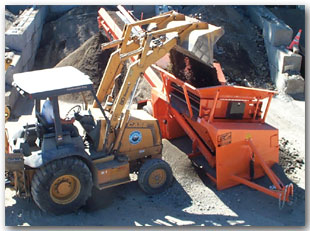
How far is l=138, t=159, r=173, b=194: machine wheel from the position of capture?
6.48 meters

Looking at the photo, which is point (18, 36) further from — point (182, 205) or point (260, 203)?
point (260, 203)

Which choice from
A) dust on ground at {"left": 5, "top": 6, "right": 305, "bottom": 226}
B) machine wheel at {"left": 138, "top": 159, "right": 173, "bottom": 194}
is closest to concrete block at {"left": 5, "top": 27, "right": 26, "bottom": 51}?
dust on ground at {"left": 5, "top": 6, "right": 305, "bottom": 226}

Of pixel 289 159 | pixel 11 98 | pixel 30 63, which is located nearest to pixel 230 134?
pixel 289 159

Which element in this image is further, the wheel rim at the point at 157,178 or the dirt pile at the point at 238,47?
the dirt pile at the point at 238,47

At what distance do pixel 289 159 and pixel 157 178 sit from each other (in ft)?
8.90

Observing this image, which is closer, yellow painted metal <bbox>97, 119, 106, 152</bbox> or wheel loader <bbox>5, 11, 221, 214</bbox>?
wheel loader <bbox>5, 11, 221, 214</bbox>

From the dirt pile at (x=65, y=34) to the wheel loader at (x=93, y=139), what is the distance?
6.66m

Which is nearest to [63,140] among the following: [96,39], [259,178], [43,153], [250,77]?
[43,153]

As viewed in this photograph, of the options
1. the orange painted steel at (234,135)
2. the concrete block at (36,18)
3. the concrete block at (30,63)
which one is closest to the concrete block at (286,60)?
the orange painted steel at (234,135)

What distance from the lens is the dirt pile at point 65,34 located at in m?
13.3

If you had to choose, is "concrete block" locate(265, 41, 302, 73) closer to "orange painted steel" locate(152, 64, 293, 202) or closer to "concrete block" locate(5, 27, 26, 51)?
"orange painted steel" locate(152, 64, 293, 202)

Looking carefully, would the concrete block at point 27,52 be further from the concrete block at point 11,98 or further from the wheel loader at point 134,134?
the wheel loader at point 134,134

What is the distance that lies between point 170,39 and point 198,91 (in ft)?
3.13

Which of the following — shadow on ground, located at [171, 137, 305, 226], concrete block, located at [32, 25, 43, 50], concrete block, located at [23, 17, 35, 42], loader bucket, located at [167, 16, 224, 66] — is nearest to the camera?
shadow on ground, located at [171, 137, 305, 226]
